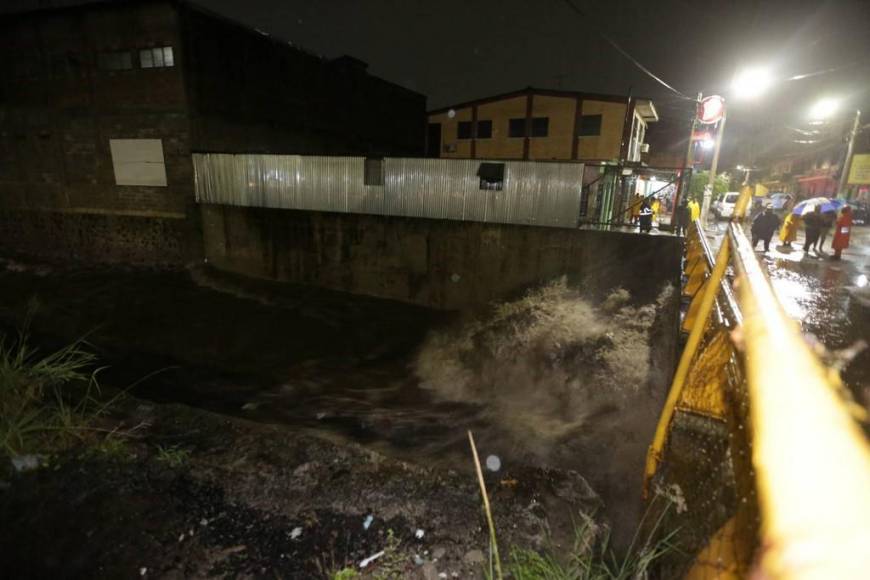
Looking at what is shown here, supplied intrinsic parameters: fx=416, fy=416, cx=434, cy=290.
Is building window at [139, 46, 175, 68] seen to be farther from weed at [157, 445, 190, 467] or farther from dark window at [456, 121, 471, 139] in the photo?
dark window at [456, 121, 471, 139]

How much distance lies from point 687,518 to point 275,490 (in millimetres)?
2353

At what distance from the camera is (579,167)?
400 inches

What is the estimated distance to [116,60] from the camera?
14.3 meters

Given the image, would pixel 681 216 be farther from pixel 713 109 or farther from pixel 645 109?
pixel 645 109

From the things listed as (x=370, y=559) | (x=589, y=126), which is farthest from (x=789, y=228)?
(x=370, y=559)

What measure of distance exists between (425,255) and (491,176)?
9.05ft

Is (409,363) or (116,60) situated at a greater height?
(116,60)

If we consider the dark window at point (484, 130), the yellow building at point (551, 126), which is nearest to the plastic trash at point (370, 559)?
the yellow building at point (551, 126)

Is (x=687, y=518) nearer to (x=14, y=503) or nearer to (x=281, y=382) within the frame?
(x=14, y=503)

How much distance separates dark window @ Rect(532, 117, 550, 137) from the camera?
923 inches

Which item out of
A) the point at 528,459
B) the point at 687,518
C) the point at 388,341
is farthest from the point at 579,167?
the point at 687,518

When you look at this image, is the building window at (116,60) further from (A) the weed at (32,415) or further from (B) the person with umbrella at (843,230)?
(B) the person with umbrella at (843,230)

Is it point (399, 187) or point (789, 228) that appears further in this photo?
point (789, 228)

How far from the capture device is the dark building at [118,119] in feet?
45.9
